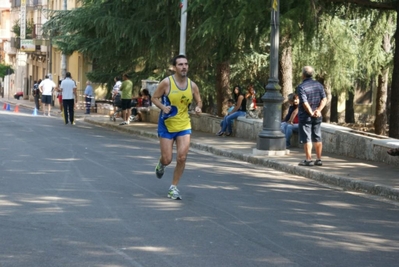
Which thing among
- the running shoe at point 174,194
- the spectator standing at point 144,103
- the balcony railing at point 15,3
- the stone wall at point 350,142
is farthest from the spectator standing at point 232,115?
the balcony railing at point 15,3

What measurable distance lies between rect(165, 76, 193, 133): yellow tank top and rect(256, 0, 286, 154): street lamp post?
684 centimetres

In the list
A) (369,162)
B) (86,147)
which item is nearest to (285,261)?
(369,162)

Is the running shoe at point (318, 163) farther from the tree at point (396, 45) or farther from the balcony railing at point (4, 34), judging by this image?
the balcony railing at point (4, 34)

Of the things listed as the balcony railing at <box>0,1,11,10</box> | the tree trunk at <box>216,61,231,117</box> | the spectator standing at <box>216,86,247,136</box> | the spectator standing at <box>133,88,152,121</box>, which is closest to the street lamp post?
the spectator standing at <box>216,86,247,136</box>

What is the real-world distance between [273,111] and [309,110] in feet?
8.87

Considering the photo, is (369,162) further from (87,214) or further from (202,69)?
(202,69)

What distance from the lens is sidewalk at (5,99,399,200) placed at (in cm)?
1380

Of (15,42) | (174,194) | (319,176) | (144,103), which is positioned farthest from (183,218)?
(15,42)

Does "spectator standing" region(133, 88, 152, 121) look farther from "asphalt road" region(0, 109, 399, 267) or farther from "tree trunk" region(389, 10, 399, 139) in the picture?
"asphalt road" region(0, 109, 399, 267)

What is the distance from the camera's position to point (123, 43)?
2994 centimetres

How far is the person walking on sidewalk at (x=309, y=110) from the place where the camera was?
16.3 meters

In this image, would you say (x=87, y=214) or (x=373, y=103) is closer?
(x=87, y=214)

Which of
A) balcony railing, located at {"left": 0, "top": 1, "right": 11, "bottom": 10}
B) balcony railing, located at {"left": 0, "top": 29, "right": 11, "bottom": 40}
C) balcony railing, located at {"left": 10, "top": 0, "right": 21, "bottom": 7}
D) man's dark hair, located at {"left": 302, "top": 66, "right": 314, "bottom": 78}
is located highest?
balcony railing, located at {"left": 0, "top": 1, "right": 11, "bottom": 10}

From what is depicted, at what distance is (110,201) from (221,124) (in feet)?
44.6
